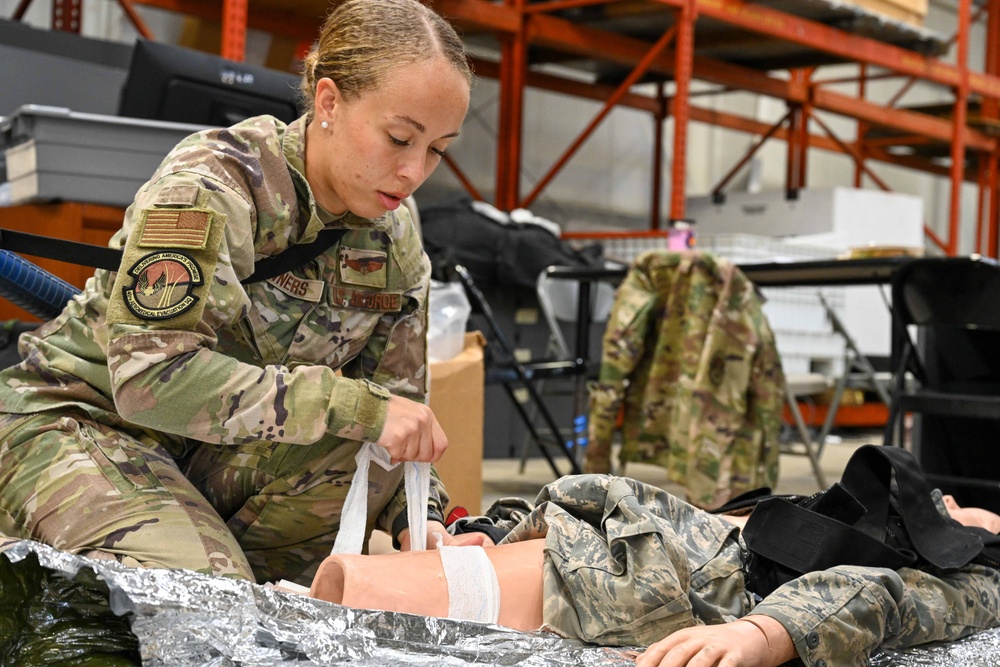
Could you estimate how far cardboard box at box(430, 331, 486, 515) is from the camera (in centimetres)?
257

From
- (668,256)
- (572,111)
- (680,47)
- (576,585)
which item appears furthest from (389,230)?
(572,111)

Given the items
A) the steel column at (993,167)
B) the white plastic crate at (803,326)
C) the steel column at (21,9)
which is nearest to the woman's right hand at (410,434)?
the white plastic crate at (803,326)

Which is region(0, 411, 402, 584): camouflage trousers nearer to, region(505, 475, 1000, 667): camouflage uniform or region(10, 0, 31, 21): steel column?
region(505, 475, 1000, 667): camouflage uniform

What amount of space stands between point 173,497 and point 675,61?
580cm

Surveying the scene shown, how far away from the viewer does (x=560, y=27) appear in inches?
258

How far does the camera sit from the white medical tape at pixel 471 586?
53.9 inches

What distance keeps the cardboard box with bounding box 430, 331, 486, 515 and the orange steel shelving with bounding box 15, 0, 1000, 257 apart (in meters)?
2.14

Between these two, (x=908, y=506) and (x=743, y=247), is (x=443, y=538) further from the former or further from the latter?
(x=743, y=247)

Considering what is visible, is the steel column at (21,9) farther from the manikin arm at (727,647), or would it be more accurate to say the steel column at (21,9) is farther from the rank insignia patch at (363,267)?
the manikin arm at (727,647)

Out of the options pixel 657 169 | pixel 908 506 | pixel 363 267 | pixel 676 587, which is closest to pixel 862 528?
pixel 908 506

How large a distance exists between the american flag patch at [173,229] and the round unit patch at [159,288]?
15mm

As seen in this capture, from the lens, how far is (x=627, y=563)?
4.56 ft

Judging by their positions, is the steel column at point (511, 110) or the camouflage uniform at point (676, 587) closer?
the camouflage uniform at point (676, 587)

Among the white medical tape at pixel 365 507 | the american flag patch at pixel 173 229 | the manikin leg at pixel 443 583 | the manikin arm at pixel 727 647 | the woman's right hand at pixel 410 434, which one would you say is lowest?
the manikin arm at pixel 727 647
